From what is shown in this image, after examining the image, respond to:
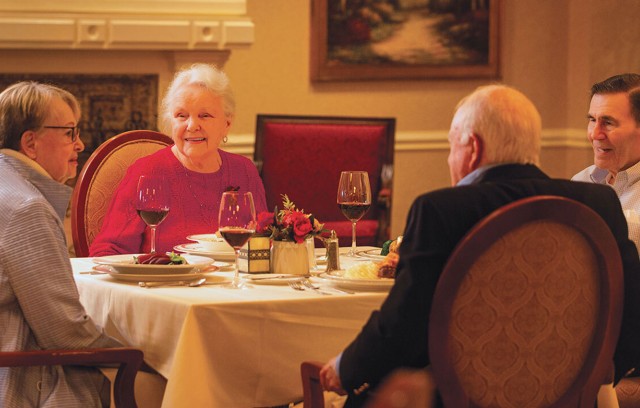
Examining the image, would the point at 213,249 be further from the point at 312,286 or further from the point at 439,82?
the point at 439,82

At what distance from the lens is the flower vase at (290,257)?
2559 millimetres

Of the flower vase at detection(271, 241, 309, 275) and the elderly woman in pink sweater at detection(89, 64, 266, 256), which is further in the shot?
the elderly woman in pink sweater at detection(89, 64, 266, 256)

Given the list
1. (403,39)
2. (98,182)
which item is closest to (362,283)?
(98,182)

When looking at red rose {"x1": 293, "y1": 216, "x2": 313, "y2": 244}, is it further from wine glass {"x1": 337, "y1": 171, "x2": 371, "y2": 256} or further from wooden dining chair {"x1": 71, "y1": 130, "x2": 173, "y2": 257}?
wooden dining chair {"x1": 71, "y1": 130, "x2": 173, "y2": 257}

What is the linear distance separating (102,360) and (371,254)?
108 centimetres

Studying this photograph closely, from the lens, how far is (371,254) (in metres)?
3.07

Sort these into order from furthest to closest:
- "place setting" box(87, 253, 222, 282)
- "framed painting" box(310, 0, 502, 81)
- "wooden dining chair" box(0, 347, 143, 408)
→ "framed painting" box(310, 0, 502, 81), "place setting" box(87, 253, 222, 282), "wooden dining chair" box(0, 347, 143, 408)

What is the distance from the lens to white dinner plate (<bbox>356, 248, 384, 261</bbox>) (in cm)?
297

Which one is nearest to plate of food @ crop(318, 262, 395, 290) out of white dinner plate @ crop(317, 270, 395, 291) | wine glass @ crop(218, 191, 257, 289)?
white dinner plate @ crop(317, 270, 395, 291)

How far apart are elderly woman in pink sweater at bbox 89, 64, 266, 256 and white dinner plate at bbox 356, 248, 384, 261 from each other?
550 millimetres

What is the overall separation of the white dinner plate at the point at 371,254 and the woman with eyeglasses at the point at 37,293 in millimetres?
927

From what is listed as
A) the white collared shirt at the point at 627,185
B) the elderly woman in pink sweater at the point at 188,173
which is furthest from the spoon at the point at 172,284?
the white collared shirt at the point at 627,185

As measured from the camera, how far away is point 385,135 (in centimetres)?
586

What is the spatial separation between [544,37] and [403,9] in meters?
1.07
